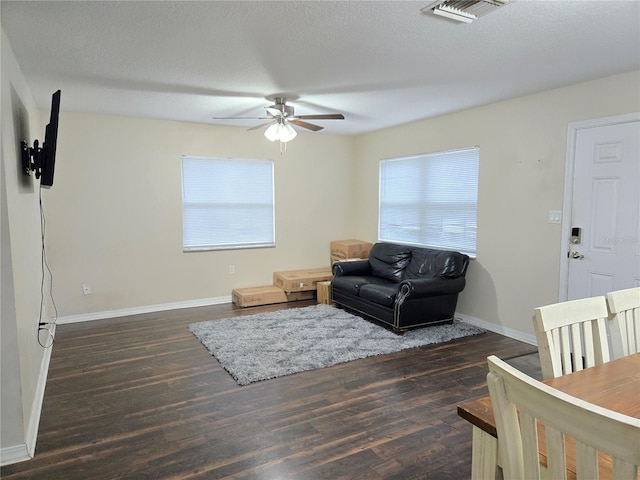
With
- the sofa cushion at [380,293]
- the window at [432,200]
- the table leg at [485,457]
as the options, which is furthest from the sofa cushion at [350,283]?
the table leg at [485,457]

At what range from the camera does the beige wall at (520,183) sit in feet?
11.6

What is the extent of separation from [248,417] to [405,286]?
2.16 meters

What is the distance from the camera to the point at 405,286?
163 inches

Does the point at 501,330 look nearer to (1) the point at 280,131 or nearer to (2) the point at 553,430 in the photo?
(1) the point at 280,131

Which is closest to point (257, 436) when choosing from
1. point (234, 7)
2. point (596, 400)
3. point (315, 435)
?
point (315, 435)

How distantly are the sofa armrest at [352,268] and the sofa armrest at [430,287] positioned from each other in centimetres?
121

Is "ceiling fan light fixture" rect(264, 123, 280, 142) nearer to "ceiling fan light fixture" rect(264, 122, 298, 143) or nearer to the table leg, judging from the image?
"ceiling fan light fixture" rect(264, 122, 298, 143)

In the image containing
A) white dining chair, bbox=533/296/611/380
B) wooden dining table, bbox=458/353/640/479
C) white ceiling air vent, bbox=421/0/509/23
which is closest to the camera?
wooden dining table, bbox=458/353/640/479

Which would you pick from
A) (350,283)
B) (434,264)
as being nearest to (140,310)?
(350,283)

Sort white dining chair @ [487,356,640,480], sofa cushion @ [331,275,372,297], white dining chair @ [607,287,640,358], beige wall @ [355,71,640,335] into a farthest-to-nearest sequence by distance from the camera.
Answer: sofa cushion @ [331,275,372,297], beige wall @ [355,71,640,335], white dining chair @ [607,287,640,358], white dining chair @ [487,356,640,480]

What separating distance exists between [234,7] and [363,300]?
3.37 m

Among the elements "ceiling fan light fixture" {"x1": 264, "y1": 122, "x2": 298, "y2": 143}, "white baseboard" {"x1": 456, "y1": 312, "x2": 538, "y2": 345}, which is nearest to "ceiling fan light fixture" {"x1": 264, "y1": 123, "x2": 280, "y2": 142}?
"ceiling fan light fixture" {"x1": 264, "y1": 122, "x2": 298, "y2": 143}

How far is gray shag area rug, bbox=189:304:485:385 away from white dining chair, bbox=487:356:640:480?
246 cm

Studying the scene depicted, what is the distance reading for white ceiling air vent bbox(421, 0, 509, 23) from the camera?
205 centimetres
